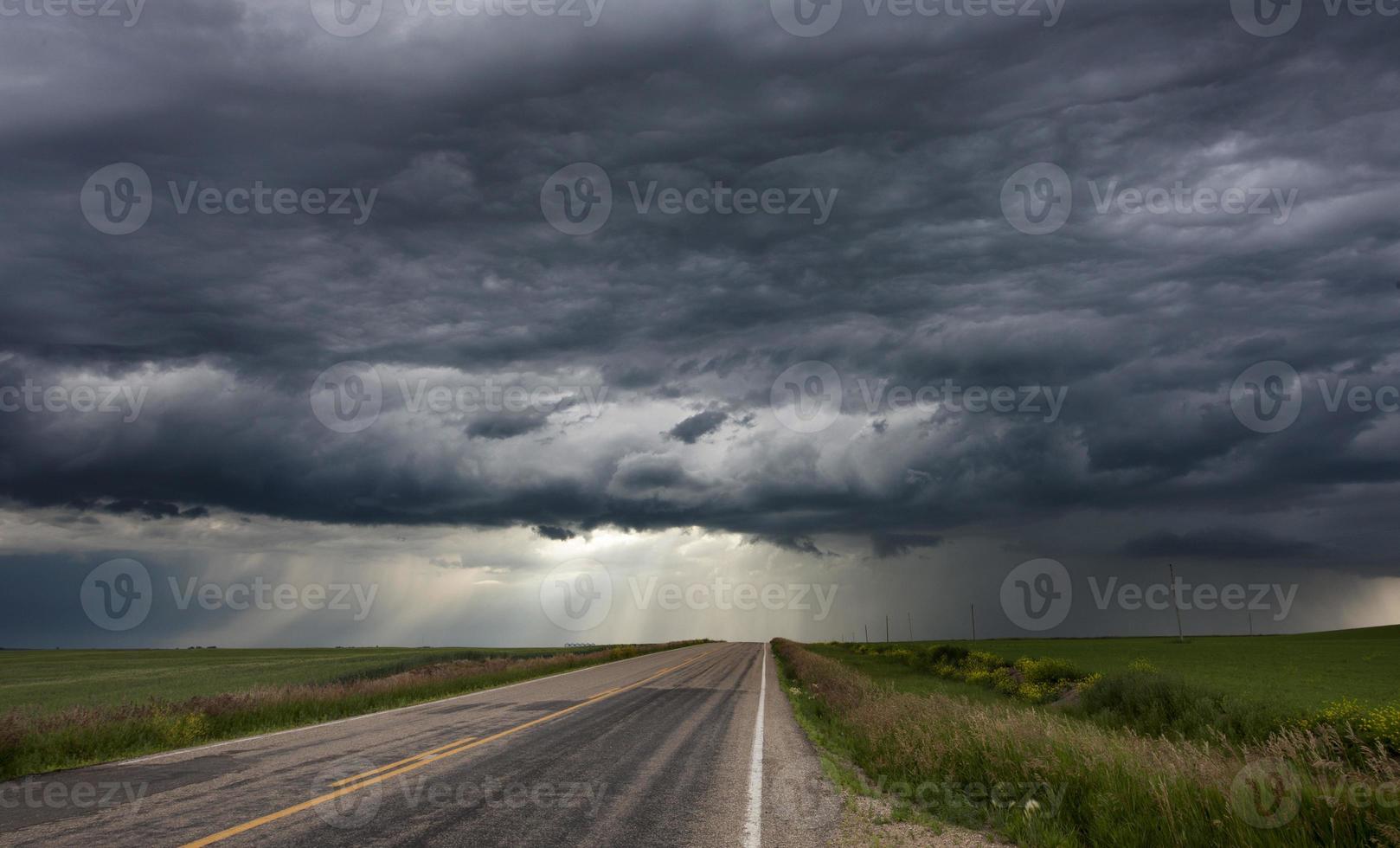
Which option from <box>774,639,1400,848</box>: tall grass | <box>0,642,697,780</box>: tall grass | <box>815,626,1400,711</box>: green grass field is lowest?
<box>815,626,1400,711</box>: green grass field

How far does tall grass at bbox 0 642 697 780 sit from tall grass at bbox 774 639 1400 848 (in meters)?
12.0

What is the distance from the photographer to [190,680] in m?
47.4

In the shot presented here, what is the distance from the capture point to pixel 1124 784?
27.5 ft

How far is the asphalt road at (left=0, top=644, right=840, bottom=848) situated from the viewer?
24.3 ft

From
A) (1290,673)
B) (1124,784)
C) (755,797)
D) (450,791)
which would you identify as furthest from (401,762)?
(1290,673)

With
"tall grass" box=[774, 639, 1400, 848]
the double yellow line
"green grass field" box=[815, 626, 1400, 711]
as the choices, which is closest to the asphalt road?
the double yellow line

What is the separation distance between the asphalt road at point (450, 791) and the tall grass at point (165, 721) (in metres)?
1.16

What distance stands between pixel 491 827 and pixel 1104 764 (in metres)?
6.92

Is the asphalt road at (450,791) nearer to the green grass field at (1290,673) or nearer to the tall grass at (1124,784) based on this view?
the tall grass at (1124,784)

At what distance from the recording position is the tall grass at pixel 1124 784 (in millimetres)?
6680

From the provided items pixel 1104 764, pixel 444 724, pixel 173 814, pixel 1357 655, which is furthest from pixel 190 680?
pixel 1357 655

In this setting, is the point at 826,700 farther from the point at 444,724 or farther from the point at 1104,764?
the point at 1104,764

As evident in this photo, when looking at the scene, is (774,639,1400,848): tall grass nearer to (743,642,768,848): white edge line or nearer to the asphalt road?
the asphalt road

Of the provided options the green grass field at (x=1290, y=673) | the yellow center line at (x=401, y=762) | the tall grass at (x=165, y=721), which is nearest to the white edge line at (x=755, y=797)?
the yellow center line at (x=401, y=762)
